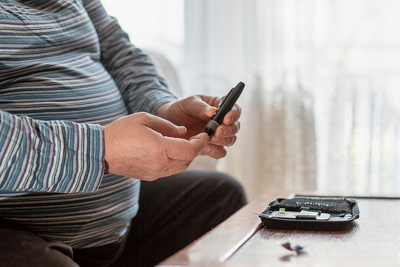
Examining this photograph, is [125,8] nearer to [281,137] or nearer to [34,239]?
[281,137]

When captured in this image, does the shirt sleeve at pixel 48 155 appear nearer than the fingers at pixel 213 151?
Yes

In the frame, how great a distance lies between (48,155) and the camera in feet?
1.90

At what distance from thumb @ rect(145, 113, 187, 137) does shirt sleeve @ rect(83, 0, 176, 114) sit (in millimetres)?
292

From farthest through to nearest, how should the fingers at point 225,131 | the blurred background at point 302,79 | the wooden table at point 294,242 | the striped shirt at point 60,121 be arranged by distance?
1. the blurred background at point 302,79
2. the fingers at point 225,131
3. the striped shirt at point 60,121
4. the wooden table at point 294,242

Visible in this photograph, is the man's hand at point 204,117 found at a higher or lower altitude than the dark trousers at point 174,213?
higher

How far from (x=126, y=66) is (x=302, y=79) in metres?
1.10

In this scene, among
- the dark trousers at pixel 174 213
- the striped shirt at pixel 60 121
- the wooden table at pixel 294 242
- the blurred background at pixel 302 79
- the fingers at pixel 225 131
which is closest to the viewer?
the wooden table at pixel 294 242

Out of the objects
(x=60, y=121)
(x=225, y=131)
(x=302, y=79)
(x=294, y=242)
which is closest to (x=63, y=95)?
(x=60, y=121)

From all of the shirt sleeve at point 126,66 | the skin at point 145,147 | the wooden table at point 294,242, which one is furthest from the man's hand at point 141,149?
→ the shirt sleeve at point 126,66

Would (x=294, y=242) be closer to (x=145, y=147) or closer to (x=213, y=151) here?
(x=145, y=147)

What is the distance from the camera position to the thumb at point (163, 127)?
2.08ft

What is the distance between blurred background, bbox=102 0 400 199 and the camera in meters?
1.90

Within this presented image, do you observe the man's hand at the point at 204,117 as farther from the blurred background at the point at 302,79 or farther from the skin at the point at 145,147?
the blurred background at the point at 302,79

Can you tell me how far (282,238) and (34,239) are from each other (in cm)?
37
